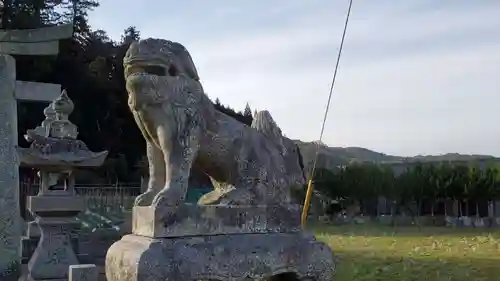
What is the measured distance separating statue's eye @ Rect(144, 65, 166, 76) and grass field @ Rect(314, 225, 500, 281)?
529 centimetres

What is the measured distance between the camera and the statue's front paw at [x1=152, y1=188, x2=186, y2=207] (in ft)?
11.3

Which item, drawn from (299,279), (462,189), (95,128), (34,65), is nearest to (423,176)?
(462,189)

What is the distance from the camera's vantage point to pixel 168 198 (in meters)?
3.46

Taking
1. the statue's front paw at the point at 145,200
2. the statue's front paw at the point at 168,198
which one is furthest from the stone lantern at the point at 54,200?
the statue's front paw at the point at 168,198

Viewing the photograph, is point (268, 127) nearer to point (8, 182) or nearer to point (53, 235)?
point (53, 235)

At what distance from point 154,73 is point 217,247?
1112mm

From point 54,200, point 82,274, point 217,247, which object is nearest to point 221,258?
point 217,247

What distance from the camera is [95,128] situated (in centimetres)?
2539

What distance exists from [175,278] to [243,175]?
2.78 feet

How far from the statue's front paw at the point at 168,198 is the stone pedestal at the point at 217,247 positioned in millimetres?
39

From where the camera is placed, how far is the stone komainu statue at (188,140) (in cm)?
360

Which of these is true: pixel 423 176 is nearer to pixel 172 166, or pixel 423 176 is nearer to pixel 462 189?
pixel 462 189

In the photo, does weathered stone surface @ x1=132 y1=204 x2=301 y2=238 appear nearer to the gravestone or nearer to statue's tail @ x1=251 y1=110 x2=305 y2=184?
statue's tail @ x1=251 y1=110 x2=305 y2=184

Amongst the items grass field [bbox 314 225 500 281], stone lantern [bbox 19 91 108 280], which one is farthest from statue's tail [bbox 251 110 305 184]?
stone lantern [bbox 19 91 108 280]
